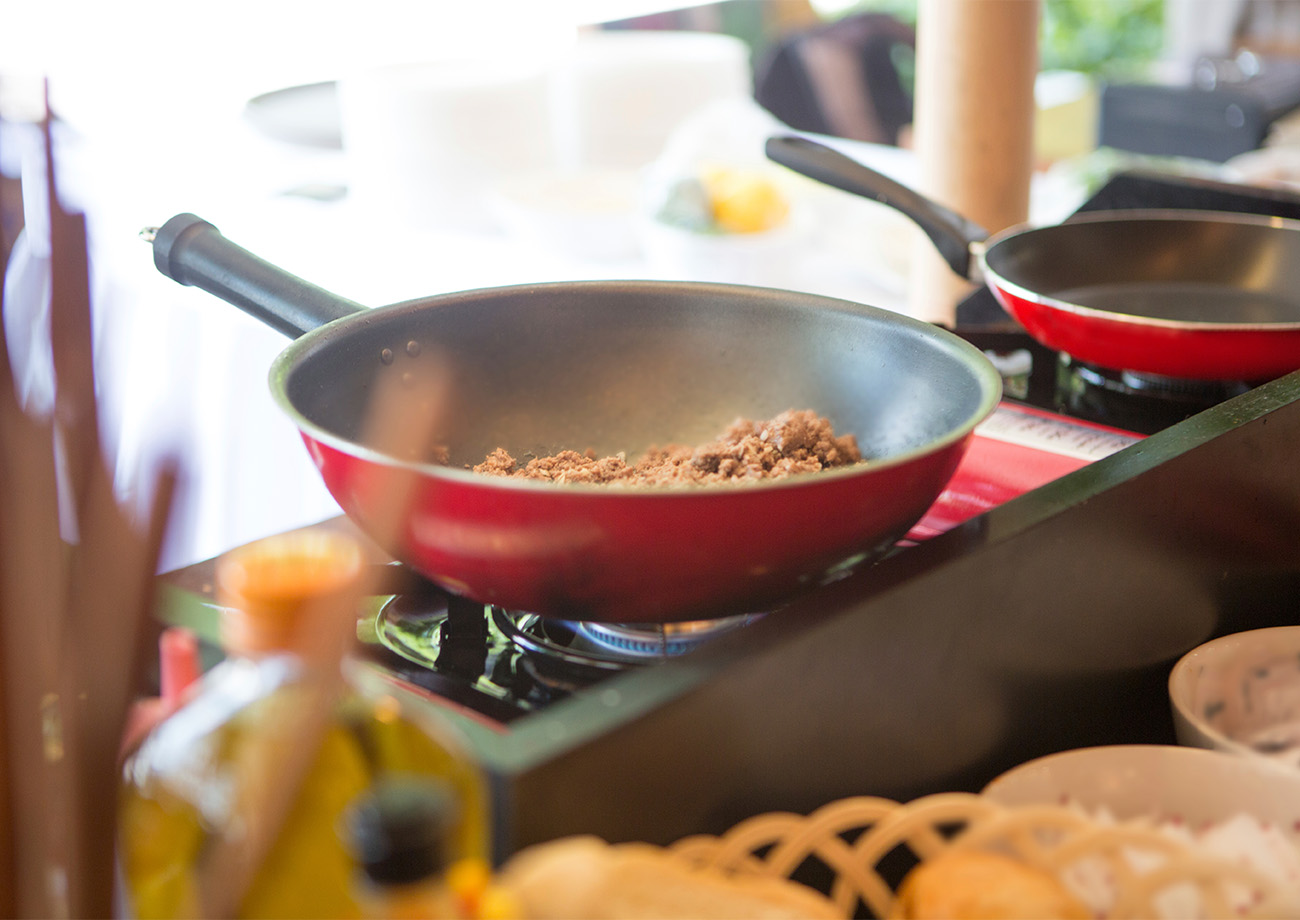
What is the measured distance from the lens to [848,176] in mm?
1128

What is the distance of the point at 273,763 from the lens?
1.17 feet

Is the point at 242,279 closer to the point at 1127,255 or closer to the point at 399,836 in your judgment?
the point at 399,836

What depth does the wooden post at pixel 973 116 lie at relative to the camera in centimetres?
133

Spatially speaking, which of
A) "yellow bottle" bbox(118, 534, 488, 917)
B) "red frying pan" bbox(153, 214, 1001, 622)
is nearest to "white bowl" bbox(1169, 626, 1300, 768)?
"red frying pan" bbox(153, 214, 1001, 622)

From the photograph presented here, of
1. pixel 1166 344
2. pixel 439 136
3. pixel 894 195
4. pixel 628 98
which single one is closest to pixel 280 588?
pixel 1166 344

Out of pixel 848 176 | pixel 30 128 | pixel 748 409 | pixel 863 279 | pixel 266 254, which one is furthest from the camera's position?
pixel 266 254

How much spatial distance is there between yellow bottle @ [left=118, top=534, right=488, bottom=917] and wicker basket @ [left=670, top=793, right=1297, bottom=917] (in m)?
0.12

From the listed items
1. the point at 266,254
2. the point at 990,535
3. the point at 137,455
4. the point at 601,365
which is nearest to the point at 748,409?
the point at 601,365

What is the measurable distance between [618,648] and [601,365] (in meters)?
0.25

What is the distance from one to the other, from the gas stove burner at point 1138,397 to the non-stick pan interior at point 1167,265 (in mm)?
112

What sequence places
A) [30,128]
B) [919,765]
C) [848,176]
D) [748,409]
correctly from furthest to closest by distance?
[848,176] < [748,409] < [919,765] < [30,128]

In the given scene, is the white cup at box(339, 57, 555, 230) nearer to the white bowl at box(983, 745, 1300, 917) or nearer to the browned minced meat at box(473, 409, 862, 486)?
the browned minced meat at box(473, 409, 862, 486)

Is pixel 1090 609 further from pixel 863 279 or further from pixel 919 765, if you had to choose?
pixel 863 279

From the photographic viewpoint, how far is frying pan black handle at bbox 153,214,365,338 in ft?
2.55
